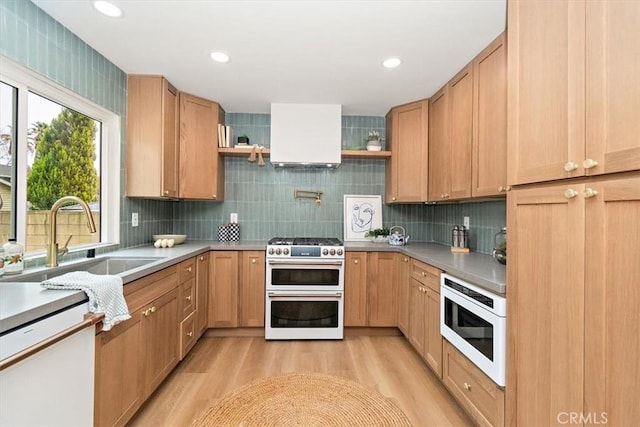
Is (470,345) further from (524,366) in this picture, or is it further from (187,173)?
(187,173)

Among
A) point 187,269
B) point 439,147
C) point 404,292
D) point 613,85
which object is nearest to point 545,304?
point 613,85

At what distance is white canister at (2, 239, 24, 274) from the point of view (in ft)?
4.84

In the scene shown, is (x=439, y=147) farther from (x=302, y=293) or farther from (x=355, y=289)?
(x=302, y=293)

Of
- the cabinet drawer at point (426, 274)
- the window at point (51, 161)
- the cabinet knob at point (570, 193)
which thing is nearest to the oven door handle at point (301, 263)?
the cabinet drawer at point (426, 274)

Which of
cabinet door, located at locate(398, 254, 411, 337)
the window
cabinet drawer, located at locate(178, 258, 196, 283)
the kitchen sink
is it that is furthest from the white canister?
cabinet door, located at locate(398, 254, 411, 337)

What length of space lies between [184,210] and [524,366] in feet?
11.0

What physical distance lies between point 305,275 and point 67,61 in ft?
7.79

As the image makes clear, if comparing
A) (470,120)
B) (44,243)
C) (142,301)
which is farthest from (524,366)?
(44,243)

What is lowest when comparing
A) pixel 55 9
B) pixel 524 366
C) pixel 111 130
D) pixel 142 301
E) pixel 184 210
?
pixel 524 366

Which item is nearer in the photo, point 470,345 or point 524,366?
point 524,366

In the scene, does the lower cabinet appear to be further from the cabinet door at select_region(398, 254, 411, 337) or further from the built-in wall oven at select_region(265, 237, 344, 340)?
the cabinet door at select_region(398, 254, 411, 337)

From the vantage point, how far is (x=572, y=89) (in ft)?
3.36

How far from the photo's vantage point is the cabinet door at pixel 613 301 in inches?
32.9

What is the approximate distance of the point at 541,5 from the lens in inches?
45.7
